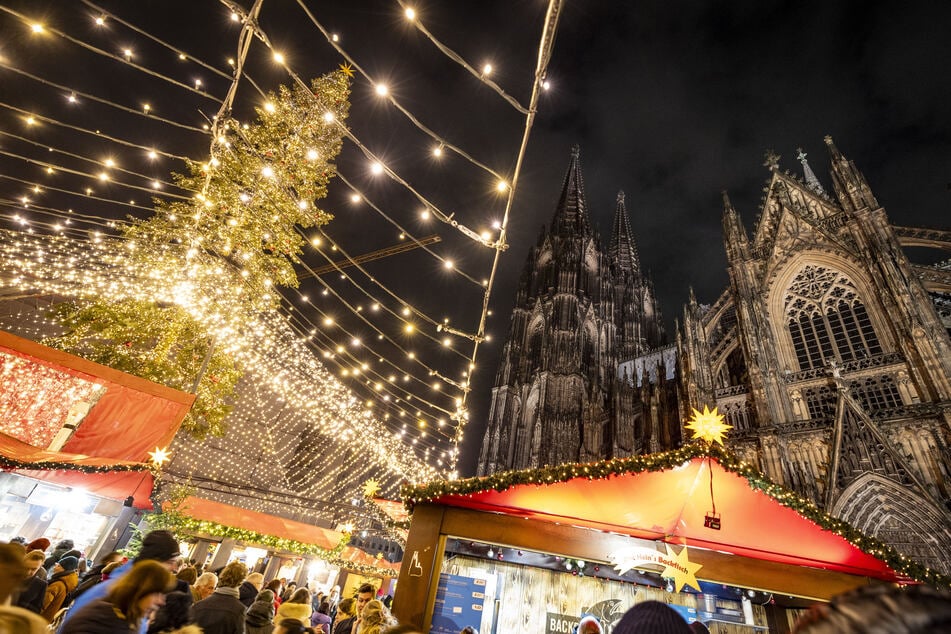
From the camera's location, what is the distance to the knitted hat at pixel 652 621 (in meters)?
1.58

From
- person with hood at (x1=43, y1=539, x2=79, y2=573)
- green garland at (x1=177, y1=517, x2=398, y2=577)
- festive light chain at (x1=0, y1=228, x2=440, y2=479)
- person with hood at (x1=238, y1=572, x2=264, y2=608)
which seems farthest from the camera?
green garland at (x1=177, y1=517, x2=398, y2=577)

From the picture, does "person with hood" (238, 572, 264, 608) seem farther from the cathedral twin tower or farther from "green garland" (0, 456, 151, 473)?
the cathedral twin tower

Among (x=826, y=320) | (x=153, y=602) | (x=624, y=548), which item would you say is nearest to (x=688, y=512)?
(x=624, y=548)

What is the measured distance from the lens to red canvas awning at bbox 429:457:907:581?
5.13 metres

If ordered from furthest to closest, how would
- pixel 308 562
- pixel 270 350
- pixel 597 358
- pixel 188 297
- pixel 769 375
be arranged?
pixel 597 358
pixel 308 562
pixel 769 375
pixel 270 350
pixel 188 297

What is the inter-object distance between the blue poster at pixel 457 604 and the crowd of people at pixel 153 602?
44.7 inches

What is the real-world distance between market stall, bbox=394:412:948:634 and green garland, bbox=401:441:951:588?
0.01 metres

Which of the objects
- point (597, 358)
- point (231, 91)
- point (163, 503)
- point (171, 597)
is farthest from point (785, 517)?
point (597, 358)

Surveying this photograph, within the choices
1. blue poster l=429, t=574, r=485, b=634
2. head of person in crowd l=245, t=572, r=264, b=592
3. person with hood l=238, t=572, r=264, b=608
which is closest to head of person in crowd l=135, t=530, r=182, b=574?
person with hood l=238, t=572, r=264, b=608

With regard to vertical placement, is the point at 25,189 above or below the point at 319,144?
below

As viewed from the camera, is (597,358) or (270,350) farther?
(597,358)

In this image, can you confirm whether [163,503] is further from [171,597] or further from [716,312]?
[716,312]

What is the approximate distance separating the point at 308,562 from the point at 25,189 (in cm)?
1712

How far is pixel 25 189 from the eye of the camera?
859 cm
